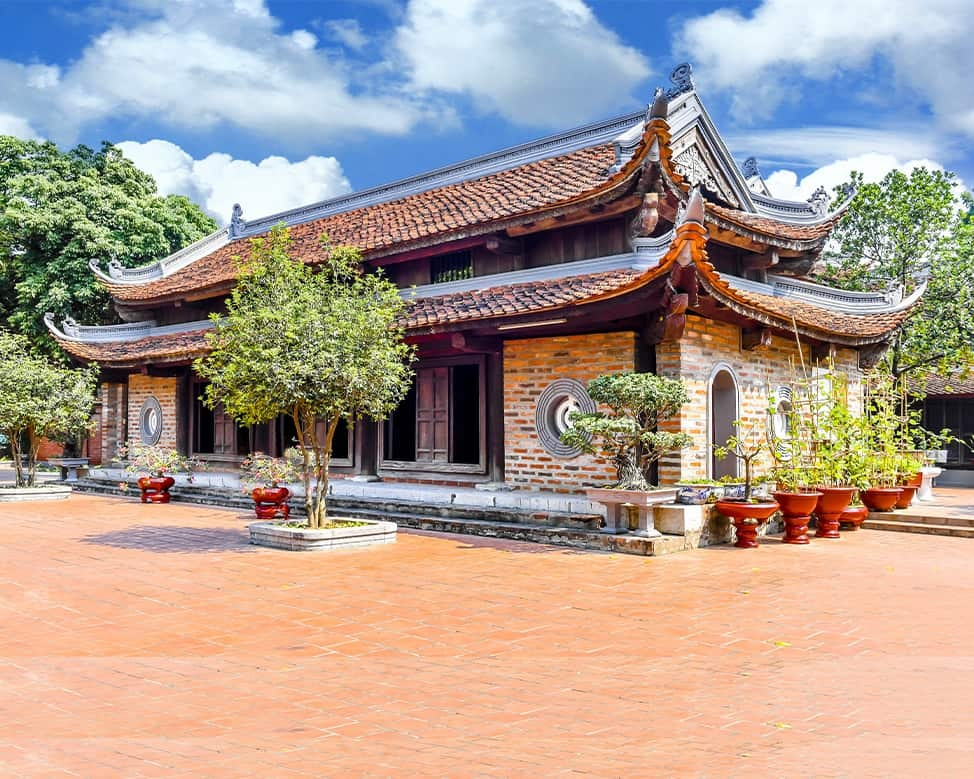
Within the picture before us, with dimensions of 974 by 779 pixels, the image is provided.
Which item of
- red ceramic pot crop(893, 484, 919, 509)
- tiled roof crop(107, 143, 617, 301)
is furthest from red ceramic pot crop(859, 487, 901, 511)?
tiled roof crop(107, 143, 617, 301)

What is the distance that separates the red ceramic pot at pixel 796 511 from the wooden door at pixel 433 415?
4.96 metres

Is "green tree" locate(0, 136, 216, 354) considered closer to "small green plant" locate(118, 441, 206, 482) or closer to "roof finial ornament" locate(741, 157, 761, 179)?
"small green plant" locate(118, 441, 206, 482)

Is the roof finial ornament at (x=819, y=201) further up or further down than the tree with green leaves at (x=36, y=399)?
further up

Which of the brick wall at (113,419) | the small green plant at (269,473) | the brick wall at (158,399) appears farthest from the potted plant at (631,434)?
the brick wall at (113,419)

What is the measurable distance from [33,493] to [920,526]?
15167 mm

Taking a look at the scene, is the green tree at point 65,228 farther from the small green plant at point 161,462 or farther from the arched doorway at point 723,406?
the arched doorway at point 723,406

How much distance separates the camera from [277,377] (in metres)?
8.74

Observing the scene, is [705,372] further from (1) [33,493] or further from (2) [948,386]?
(2) [948,386]

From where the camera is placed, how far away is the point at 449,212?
44.5 ft

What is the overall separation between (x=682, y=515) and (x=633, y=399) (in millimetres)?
1447

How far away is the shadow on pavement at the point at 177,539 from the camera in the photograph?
372 inches

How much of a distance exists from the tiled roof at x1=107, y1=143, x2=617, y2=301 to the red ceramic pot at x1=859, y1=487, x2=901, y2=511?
5837 mm

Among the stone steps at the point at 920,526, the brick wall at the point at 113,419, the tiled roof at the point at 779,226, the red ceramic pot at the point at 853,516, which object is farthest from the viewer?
the brick wall at the point at 113,419

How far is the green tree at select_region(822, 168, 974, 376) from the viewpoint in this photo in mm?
17828
